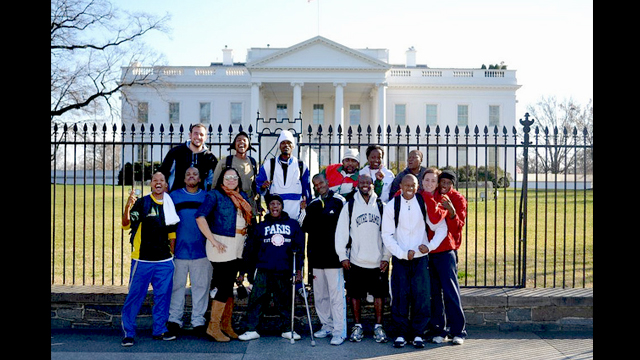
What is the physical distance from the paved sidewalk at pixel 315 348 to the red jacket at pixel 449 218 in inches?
39.7

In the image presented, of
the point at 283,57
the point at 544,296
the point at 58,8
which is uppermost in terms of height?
the point at 283,57

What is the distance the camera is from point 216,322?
573cm

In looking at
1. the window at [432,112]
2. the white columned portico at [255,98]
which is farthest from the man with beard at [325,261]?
the window at [432,112]

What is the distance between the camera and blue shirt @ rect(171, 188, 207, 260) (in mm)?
5902

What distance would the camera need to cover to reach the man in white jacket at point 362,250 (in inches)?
226

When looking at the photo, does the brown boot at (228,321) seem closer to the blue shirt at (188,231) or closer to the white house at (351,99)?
the blue shirt at (188,231)

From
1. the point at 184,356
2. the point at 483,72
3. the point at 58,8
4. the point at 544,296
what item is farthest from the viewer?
the point at 483,72

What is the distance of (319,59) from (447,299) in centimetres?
3939
